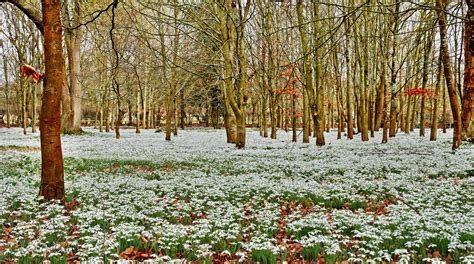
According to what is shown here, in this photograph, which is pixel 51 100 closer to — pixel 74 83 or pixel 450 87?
pixel 450 87

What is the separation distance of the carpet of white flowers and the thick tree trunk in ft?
2.03

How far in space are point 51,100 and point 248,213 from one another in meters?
4.39

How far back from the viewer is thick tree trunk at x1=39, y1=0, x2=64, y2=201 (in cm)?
Answer: 680

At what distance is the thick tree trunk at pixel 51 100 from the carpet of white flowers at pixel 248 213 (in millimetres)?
619

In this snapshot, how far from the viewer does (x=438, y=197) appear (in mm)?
7590

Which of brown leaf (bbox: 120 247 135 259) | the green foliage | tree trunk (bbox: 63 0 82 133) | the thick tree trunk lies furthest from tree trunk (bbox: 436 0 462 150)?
tree trunk (bbox: 63 0 82 133)

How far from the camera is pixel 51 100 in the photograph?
22.7 feet

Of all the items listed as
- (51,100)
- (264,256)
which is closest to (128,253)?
(264,256)

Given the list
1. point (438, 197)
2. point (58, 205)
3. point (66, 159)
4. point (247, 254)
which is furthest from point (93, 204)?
point (66, 159)

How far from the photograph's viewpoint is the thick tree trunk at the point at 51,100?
22.3 ft

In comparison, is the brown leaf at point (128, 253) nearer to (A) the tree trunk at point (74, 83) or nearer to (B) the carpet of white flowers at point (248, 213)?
(B) the carpet of white flowers at point (248, 213)

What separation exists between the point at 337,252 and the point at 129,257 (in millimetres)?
2558

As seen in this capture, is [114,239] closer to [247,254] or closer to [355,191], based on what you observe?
[247,254]

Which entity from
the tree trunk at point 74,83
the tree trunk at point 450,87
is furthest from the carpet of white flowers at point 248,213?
the tree trunk at point 74,83
